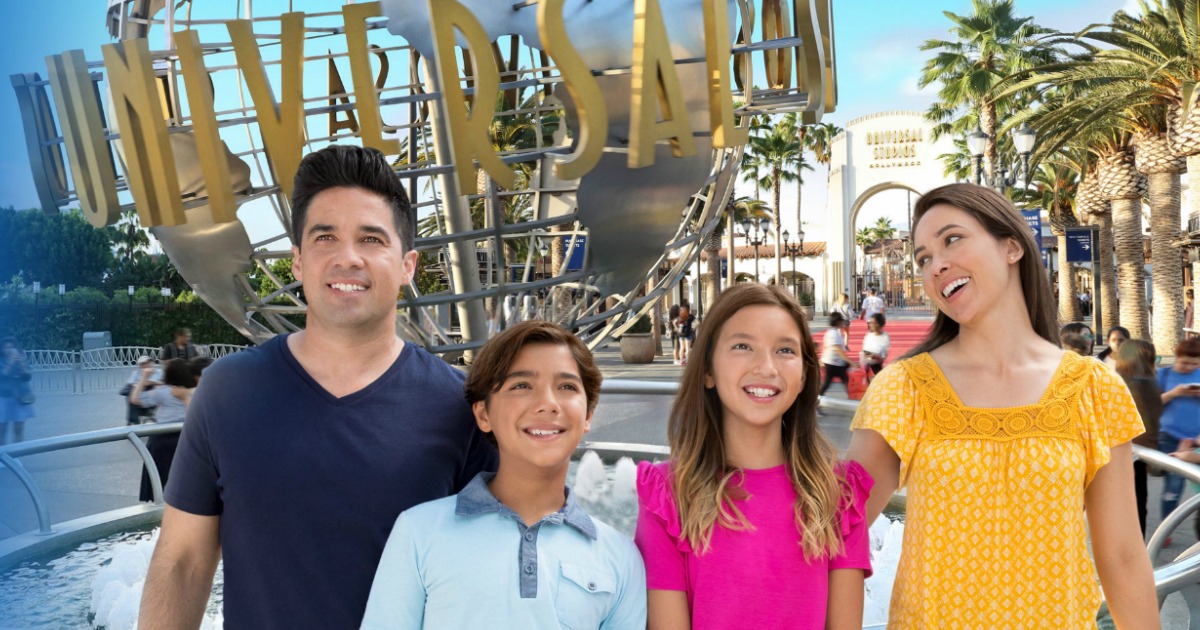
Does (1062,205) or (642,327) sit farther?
(1062,205)

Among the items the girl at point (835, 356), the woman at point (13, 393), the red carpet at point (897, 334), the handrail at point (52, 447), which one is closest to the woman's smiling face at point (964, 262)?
the handrail at point (52, 447)

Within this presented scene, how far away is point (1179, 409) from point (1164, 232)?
15575mm

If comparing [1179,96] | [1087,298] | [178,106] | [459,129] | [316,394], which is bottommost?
[1087,298]

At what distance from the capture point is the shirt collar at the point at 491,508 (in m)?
1.54

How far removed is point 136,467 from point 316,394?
23.1ft

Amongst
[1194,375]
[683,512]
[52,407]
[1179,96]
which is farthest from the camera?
[1179,96]

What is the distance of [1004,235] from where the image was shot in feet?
5.97

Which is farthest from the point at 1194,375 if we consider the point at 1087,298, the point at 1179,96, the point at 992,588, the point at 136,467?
the point at 1087,298

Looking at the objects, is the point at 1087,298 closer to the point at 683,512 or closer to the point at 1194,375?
the point at 1194,375

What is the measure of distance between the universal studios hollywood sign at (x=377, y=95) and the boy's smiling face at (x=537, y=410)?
1020mm

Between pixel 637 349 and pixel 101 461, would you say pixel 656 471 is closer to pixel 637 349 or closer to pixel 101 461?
pixel 101 461

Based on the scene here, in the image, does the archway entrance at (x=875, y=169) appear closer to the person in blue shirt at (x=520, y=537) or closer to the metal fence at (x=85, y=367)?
the metal fence at (x=85, y=367)

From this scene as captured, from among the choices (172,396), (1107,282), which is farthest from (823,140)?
(172,396)

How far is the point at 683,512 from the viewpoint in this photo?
1689 millimetres
